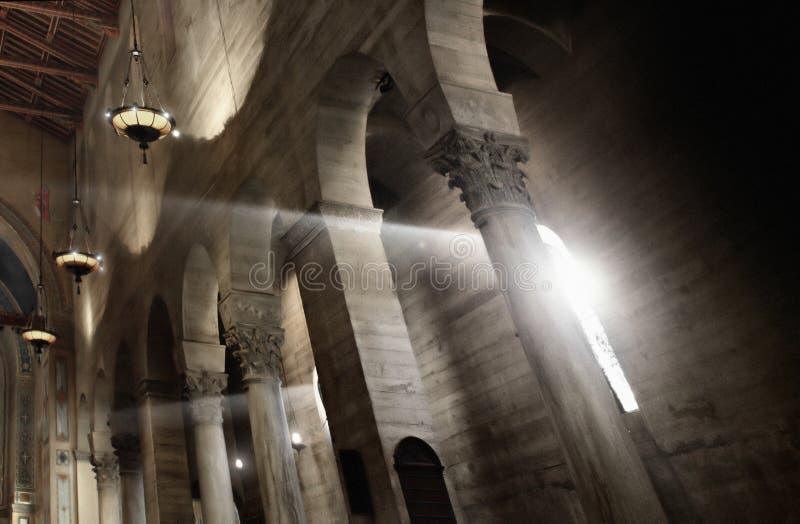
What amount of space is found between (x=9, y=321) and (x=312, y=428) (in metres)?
10.3

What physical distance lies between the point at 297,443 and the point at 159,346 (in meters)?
2.89

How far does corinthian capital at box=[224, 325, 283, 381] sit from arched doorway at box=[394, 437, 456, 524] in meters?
2.98

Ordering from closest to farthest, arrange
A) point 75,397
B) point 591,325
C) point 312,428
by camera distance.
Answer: point 591,325, point 312,428, point 75,397

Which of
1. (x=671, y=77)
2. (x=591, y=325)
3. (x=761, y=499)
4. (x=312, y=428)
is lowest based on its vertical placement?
(x=761, y=499)

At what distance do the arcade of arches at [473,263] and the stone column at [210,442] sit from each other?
44 mm

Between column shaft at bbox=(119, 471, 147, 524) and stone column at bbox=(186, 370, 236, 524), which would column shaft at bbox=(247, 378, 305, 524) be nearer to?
stone column at bbox=(186, 370, 236, 524)

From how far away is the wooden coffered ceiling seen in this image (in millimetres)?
14734

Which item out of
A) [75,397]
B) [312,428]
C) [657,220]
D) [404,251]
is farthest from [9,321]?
[657,220]

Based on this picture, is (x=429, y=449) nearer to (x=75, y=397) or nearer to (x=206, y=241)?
(x=206, y=241)

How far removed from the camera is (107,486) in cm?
1429

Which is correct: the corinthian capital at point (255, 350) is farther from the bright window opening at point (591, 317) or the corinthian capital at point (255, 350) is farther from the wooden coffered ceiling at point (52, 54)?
the wooden coffered ceiling at point (52, 54)

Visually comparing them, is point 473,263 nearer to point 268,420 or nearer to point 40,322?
point 268,420

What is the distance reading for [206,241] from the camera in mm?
9844

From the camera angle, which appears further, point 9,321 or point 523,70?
point 9,321
